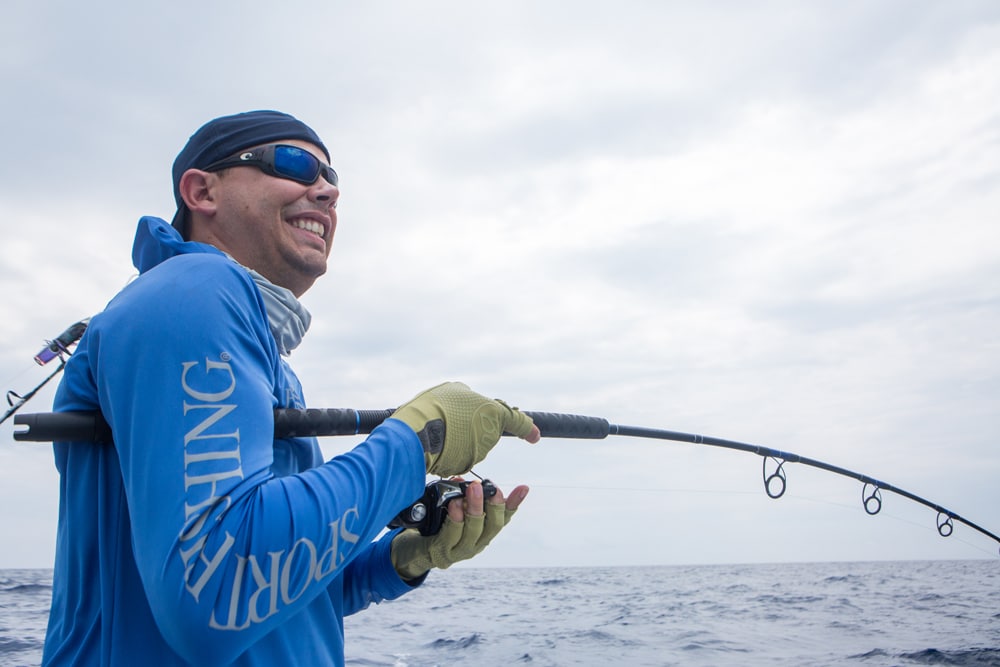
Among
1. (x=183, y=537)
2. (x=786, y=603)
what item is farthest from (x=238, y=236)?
(x=786, y=603)

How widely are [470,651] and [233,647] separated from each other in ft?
32.4

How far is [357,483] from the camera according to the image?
1.46 metres

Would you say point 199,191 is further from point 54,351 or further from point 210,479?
point 54,351

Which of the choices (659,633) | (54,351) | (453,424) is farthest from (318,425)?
(659,633)

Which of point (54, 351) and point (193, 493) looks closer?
point (193, 493)

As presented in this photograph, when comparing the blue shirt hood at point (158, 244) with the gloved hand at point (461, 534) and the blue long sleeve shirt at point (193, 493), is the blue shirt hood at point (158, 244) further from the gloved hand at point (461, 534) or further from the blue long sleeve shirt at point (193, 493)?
the gloved hand at point (461, 534)

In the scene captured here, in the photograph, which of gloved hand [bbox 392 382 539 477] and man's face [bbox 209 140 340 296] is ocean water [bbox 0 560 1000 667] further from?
gloved hand [bbox 392 382 539 477]

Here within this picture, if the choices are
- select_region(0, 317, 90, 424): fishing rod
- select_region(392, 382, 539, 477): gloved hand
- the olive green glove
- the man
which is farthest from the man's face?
select_region(0, 317, 90, 424): fishing rod

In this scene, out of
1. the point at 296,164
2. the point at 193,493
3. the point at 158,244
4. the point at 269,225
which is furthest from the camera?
the point at 296,164

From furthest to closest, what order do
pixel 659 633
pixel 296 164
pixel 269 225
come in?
1. pixel 659 633
2. pixel 296 164
3. pixel 269 225

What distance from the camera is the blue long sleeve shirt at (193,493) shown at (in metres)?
1.27

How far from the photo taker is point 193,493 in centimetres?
128

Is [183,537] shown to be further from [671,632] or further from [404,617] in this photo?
[404,617]

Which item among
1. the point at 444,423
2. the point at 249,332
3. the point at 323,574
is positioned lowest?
the point at 323,574
